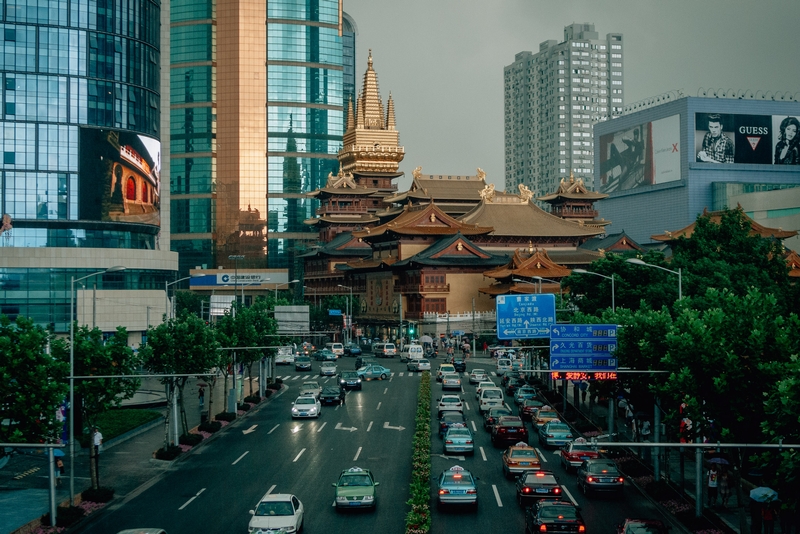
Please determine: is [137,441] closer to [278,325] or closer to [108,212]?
[278,325]

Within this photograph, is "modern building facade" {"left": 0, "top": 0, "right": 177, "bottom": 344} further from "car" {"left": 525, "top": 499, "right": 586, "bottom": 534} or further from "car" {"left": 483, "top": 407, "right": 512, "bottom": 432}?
"car" {"left": 525, "top": 499, "right": 586, "bottom": 534}

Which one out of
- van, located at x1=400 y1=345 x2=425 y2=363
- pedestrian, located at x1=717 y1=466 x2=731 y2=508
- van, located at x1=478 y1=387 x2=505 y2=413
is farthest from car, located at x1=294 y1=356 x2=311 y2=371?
pedestrian, located at x1=717 y1=466 x2=731 y2=508

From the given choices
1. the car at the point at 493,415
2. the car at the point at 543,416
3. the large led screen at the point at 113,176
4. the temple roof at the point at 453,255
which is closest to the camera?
the car at the point at 543,416

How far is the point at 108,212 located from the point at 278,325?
27117mm

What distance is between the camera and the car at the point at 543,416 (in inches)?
2045

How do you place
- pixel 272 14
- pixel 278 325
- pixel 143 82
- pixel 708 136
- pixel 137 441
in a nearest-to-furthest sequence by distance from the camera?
pixel 137 441, pixel 278 325, pixel 143 82, pixel 708 136, pixel 272 14

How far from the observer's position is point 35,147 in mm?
85812

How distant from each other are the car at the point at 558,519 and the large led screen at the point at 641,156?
13894 cm

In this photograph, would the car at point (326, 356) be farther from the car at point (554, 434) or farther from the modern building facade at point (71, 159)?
the car at point (554, 434)

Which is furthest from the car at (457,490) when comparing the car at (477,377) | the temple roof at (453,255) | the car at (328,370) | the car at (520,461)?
the temple roof at (453,255)

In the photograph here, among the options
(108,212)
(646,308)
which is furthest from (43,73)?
(646,308)

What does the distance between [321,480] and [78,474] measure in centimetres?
1081

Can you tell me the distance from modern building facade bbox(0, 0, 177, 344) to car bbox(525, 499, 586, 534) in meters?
61.3

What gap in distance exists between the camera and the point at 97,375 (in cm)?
3916
